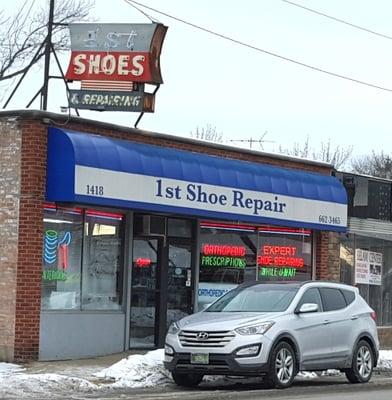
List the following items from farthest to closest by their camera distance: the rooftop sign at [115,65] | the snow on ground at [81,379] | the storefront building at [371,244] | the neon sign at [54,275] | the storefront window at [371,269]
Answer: the storefront window at [371,269]
the storefront building at [371,244]
the rooftop sign at [115,65]
the neon sign at [54,275]
the snow on ground at [81,379]

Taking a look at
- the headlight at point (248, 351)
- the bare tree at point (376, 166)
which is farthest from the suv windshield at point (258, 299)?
the bare tree at point (376, 166)

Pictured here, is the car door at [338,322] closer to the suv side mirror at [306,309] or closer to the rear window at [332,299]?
the rear window at [332,299]

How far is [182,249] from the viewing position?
783 inches

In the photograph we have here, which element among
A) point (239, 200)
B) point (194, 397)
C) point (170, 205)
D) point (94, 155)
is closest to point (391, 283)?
point (239, 200)

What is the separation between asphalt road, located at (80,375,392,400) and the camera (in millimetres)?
13189

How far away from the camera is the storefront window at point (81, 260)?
17.0 meters

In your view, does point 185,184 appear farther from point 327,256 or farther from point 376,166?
point 376,166

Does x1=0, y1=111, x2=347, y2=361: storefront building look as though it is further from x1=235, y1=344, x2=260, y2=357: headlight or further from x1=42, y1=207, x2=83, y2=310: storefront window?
x1=235, y1=344, x2=260, y2=357: headlight

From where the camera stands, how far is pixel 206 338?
14.0m

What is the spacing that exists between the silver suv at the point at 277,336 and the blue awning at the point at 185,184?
2.97 m

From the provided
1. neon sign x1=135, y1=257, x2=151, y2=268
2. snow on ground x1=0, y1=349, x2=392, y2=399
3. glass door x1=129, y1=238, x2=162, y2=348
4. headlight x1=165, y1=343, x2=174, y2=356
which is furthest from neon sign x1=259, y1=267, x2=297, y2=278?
headlight x1=165, y1=343, x2=174, y2=356

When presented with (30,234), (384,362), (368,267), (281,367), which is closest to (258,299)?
(281,367)

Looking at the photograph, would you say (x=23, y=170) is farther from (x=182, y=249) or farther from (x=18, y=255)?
(x=182, y=249)

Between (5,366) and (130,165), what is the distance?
4.32 m
